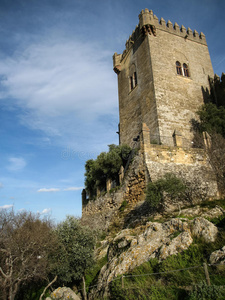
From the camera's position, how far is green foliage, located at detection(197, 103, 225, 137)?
17836 millimetres

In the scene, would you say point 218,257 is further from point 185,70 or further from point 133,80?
point 133,80

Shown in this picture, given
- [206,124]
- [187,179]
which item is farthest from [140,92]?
[187,179]

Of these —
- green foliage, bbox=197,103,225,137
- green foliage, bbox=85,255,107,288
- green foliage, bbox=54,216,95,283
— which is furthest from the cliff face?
green foliage, bbox=197,103,225,137

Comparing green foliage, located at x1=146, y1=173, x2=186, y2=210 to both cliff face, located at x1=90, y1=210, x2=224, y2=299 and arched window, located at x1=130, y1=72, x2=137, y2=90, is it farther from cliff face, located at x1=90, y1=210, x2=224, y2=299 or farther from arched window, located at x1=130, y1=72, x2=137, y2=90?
arched window, located at x1=130, y1=72, x2=137, y2=90

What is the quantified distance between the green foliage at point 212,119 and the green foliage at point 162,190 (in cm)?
722

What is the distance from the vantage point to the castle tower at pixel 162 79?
19031 mm

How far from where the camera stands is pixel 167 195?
1223 centimetres

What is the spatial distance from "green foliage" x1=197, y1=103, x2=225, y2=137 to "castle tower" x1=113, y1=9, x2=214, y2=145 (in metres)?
0.86

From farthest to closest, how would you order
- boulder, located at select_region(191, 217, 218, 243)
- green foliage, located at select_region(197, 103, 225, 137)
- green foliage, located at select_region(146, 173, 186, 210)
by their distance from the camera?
green foliage, located at select_region(197, 103, 225, 137)
green foliage, located at select_region(146, 173, 186, 210)
boulder, located at select_region(191, 217, 218, 243)

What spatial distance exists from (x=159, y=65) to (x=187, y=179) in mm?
11336

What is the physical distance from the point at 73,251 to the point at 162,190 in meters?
5.15

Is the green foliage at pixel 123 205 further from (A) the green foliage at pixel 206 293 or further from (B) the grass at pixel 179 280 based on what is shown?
(A) the green foliage at pixel 206 293

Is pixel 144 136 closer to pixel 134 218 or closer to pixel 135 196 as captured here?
pixel 135 196

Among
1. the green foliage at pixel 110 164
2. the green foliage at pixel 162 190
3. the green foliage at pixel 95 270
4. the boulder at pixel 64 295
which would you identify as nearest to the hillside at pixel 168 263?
the boulder at pixel 64 295
